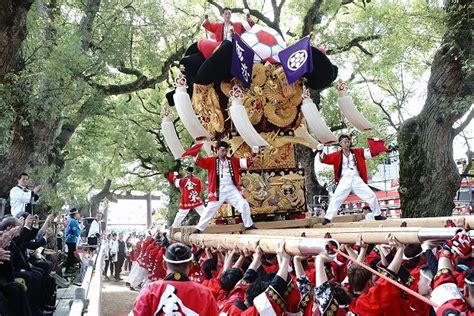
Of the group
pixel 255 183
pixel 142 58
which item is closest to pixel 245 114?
pixel 255 183

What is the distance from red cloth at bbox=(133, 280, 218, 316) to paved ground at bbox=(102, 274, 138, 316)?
7731mm

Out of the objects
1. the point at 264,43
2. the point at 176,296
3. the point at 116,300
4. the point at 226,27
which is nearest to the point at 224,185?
the point at 264,43

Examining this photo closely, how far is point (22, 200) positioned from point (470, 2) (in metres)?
8.37

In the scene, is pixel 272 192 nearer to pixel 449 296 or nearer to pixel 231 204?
pixel 231 204

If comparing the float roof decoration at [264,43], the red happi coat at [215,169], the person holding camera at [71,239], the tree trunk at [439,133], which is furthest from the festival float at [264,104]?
the person holding camera at [71,239]

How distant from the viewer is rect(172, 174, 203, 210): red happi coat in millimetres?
11688

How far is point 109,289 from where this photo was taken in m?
16.4

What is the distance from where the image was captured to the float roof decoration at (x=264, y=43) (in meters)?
9.26

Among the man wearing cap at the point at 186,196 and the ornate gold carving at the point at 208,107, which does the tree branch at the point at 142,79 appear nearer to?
the man wearing cap at the point at 186,196

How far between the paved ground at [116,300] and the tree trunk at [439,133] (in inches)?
241

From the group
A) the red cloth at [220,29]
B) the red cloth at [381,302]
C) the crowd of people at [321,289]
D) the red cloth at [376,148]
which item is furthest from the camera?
the red cloth at [220,29]

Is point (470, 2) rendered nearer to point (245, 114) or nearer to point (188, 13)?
point (245, 114)

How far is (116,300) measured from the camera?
43.6 feet

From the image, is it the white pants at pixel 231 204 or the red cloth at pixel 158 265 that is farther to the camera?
the red cloth at pixel 158 265
